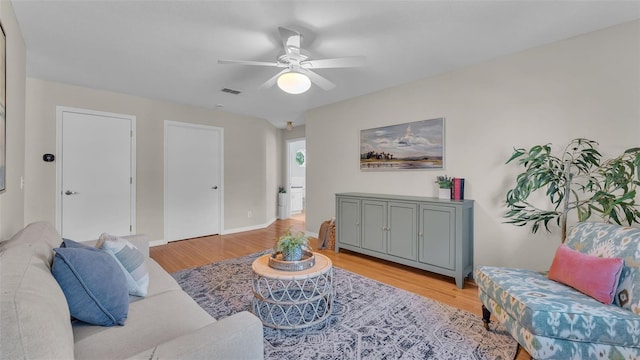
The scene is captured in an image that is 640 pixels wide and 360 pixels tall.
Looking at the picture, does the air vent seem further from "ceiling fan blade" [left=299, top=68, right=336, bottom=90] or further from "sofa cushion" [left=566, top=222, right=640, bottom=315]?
"sofa cushion" [left=566, top=222, right=640, bottom=315]

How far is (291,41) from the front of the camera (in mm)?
2287

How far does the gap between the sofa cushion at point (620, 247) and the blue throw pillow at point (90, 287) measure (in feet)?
8.73

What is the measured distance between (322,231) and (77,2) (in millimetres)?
3554

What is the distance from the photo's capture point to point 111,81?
3484 millimetres

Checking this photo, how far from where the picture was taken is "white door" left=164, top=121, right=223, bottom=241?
457cm

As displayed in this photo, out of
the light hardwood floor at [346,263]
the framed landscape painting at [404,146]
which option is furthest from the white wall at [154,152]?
the framed landscape painting at [404,146]

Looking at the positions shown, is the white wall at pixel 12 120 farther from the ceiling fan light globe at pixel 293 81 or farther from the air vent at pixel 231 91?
the air vent at pixel 231 91

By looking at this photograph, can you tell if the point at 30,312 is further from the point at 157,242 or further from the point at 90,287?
the point at 157,242

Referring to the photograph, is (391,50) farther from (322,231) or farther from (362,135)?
(322,231)

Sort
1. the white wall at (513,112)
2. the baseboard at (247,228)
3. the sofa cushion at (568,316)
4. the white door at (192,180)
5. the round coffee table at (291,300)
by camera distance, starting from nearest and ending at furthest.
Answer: the sofa cushion at (568,316) < the round coffee table at (291,300) < the white wall at (513,112) < the white door at (192,180) < the baseboard at (247,228)

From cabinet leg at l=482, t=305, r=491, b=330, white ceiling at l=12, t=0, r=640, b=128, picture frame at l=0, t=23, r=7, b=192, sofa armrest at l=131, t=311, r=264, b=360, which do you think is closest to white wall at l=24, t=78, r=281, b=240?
white ceiling at l=12, t=0, r=640, b=128

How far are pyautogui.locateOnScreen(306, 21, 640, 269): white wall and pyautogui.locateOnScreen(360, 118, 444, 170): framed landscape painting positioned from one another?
0.09 metres

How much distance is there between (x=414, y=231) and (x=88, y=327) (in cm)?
283

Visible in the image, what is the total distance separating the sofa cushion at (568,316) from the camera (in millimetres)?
1399
